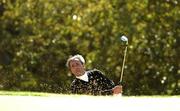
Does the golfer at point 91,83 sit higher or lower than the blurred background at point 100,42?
lower

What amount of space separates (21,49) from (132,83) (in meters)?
2.81

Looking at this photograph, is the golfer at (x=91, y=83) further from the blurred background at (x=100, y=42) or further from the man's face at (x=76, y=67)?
the blurred background at (x=100, y=42)

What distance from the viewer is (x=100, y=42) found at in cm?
1346

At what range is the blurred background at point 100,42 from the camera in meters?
13.2

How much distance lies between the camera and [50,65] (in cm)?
1394
